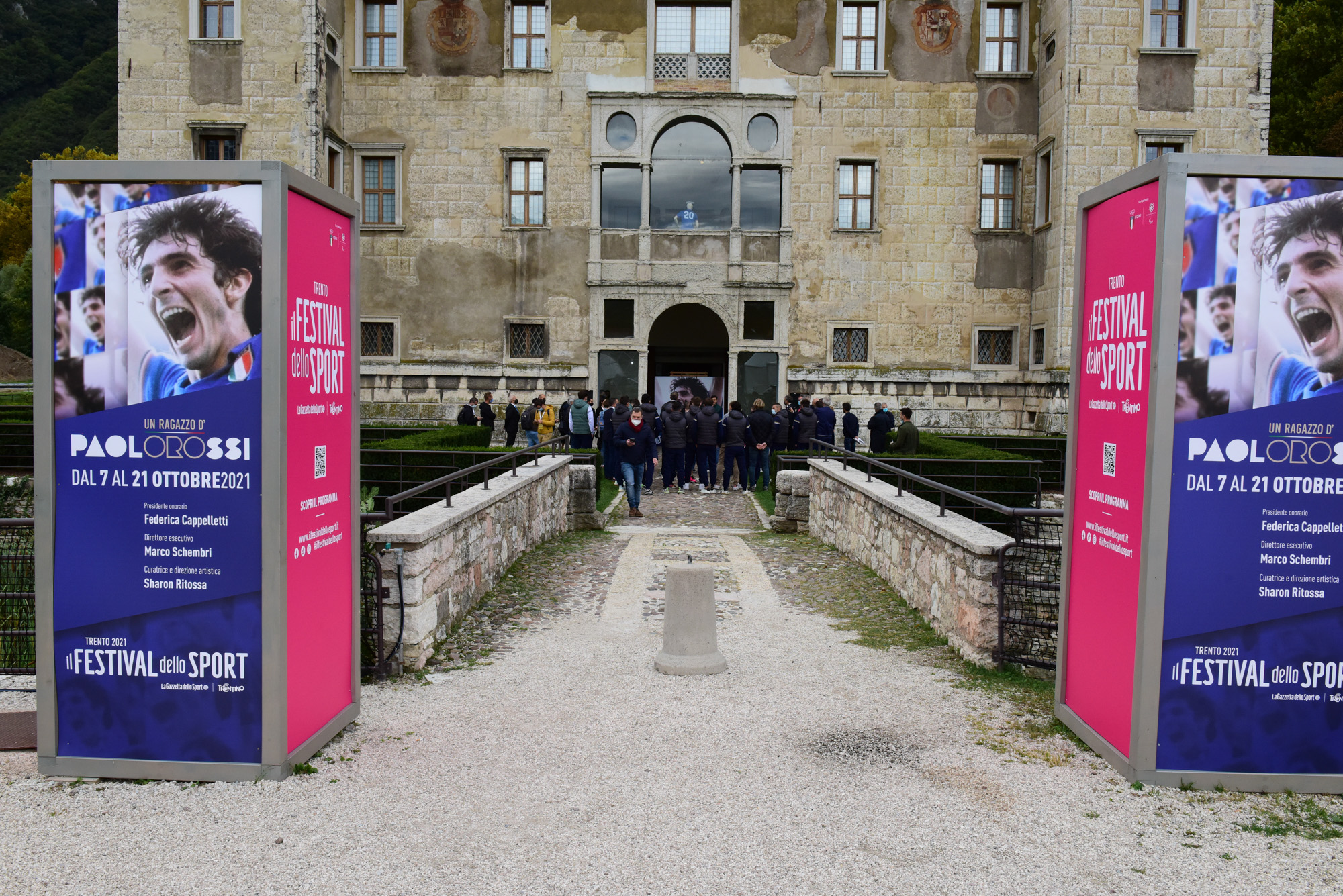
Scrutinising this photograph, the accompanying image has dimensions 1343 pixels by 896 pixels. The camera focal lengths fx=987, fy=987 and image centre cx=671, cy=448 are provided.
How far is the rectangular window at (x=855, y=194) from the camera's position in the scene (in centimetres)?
2555

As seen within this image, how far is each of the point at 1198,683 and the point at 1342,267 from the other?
1971mm

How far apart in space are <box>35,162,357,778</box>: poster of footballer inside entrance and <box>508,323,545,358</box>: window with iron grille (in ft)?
70.1

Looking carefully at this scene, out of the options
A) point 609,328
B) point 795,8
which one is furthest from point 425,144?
→ point 795,8

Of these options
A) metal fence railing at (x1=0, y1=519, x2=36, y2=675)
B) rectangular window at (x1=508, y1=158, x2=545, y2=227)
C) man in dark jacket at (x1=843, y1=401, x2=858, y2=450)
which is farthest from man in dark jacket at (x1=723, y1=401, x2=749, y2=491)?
metal fence railing at (x1=0, y1=519, x2=36, y2=675)

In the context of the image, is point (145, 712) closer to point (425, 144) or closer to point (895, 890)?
point (895, 890)

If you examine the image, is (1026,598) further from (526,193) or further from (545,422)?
(526,193)

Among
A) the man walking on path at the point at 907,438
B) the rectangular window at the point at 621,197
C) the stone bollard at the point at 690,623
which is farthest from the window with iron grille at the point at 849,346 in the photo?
the stone bollard at the point at 690,623

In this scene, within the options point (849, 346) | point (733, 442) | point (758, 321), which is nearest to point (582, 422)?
point (733, 442)

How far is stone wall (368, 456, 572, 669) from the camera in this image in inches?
250

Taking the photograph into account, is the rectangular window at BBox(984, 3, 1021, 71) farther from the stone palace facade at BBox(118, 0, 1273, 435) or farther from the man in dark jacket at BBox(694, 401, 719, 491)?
the man in dark jacket at BBox(694, 401, 719, 491)

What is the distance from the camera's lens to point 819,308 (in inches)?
1008

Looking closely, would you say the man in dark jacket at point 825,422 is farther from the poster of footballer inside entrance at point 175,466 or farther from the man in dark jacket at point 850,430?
the poster of footballer inside entrance at point 175,466

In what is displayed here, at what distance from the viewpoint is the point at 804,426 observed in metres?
18.1

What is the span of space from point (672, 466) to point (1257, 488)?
14.0 metres
